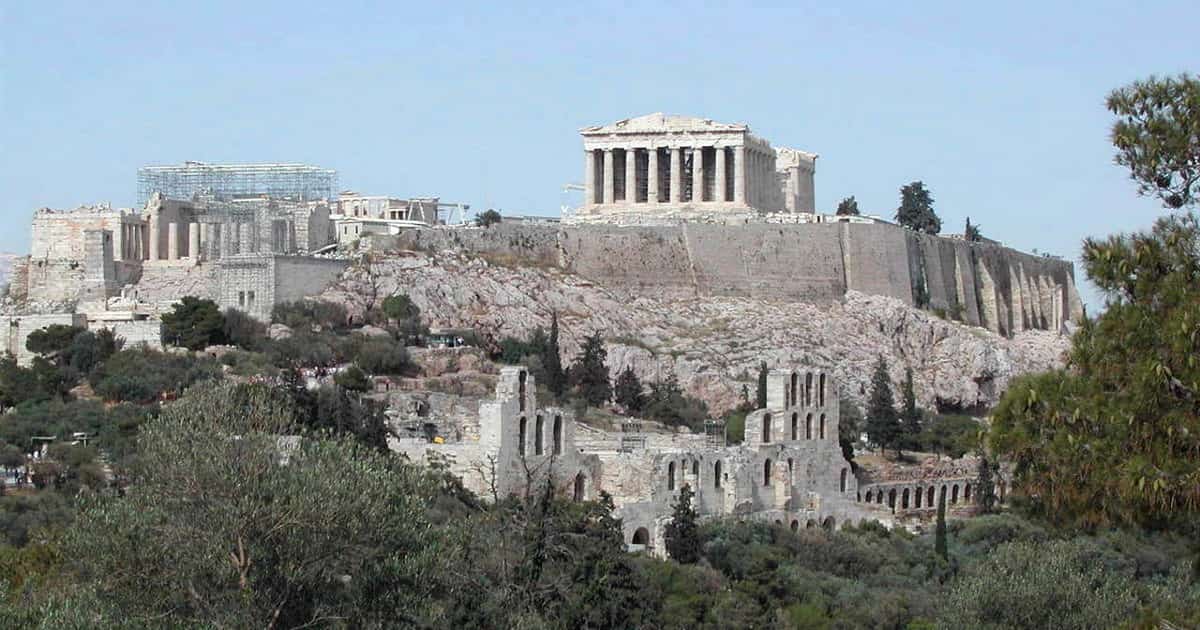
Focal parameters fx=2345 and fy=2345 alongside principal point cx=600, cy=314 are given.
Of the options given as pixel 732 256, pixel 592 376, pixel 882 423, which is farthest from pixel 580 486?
pixel 732 256

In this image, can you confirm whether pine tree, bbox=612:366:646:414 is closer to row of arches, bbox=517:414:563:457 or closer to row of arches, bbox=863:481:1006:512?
row of arches, bbox=863:481:1006:512

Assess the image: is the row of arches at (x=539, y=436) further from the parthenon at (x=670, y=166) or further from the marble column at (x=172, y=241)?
the parthenon at (x=670, y=166)

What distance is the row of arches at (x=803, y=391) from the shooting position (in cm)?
5200

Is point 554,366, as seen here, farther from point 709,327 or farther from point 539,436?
point 539,436

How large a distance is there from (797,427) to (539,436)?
26.6ft

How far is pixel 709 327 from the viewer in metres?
71.4

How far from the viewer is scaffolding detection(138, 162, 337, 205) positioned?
266 ft

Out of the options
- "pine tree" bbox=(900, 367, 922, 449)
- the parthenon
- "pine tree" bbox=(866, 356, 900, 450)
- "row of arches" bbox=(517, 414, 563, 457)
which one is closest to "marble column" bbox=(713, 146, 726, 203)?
the parthenon

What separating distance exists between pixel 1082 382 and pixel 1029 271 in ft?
242

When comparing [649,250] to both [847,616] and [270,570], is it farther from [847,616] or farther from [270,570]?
[270,570]

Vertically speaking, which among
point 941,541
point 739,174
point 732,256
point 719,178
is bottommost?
point 941,541

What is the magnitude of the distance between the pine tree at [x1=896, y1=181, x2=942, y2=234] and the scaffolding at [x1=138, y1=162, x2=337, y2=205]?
2143 centimetres

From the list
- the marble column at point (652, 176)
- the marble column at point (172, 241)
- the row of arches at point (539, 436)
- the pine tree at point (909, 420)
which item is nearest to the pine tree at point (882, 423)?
the pine tree at point (909, 420)

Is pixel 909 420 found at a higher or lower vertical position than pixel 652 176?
lower
